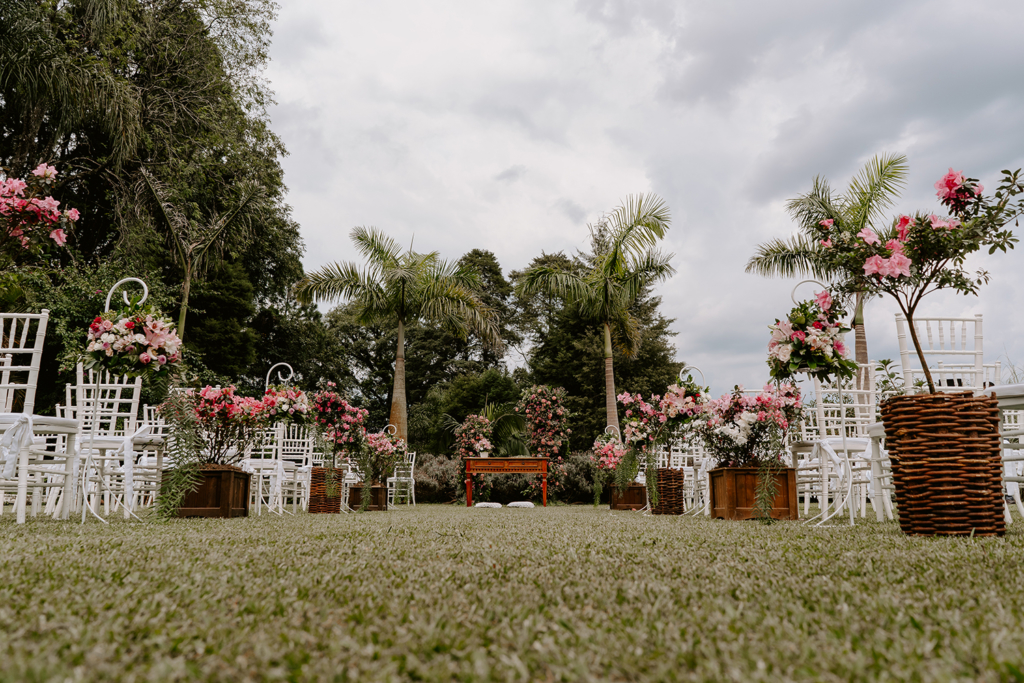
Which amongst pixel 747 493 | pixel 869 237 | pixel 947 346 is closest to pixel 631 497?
pixel 747 493

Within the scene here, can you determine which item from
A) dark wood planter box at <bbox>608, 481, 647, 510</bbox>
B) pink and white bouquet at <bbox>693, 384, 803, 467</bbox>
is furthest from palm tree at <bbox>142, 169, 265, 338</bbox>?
pink and white bouquet at <bbox>693, 384, 803, 467</bbox>

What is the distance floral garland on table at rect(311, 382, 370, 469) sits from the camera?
7.09 meters

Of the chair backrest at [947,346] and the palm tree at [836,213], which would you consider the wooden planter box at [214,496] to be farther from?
the palm tree at [836,213]

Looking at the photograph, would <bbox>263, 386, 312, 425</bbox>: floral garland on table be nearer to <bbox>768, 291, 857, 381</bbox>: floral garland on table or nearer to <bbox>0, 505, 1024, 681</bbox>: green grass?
<bbox>0, 505, 1024, 681</bbox>: green grass

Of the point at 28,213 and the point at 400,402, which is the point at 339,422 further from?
the point at 400,402

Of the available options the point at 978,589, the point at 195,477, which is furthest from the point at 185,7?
the point at 978,589

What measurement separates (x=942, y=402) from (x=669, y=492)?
12.0 feet

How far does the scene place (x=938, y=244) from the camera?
3242mm

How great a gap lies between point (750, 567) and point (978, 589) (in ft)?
2.05

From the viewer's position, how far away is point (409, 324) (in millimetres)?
14664

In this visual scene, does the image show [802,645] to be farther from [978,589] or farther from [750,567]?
[750,567]

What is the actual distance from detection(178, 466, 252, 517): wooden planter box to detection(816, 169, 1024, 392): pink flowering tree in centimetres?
454

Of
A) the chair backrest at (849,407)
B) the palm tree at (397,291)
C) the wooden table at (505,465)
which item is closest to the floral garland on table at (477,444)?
the wooden table at (505,465)

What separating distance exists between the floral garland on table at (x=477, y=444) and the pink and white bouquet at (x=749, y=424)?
765 centimetres
